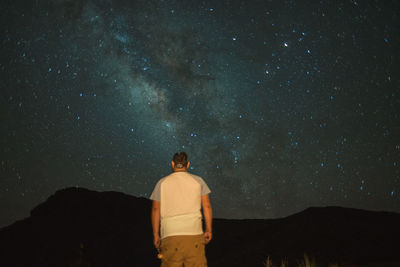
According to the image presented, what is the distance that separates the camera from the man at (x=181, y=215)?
297cm

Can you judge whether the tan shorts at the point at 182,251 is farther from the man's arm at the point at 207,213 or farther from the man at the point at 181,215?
the man's arm at the point at 207,213

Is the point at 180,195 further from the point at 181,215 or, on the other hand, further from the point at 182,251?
the point at 182,251

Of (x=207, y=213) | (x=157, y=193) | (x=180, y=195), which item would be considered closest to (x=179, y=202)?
(x=180, y=195)

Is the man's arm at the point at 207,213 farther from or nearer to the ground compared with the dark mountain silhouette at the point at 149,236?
farther from the ground

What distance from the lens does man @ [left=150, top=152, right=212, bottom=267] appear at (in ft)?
9.75

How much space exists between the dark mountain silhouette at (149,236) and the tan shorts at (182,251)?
24003mm

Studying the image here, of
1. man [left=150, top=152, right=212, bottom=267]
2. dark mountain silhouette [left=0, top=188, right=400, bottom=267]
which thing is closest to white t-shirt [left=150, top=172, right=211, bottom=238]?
man [left=150, top=152, right=212, bottom=267]

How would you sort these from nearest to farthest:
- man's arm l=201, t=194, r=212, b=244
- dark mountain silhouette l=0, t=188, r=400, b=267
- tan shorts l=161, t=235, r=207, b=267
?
1. tan shorts l=161, t=235, r=207, b=267
2. man's arm l=201, t=194, r=212, b=244
3. dark mountain silhouette l=0, t=188, r=400, b=267

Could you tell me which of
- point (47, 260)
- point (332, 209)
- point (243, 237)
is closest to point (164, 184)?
point (47, 260)

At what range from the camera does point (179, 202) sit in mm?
3088

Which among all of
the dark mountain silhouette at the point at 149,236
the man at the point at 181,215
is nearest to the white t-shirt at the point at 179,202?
the man at the point at 181,215

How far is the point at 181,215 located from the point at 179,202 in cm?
13

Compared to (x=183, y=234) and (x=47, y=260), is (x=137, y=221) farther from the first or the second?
(x=183, y=234)

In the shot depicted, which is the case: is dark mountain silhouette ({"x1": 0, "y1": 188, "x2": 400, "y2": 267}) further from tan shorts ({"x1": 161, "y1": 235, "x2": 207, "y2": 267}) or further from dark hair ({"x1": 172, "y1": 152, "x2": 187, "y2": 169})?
dark hair ({"x1": 172, "y1": 152, "x2": 187, "y2": 169})
